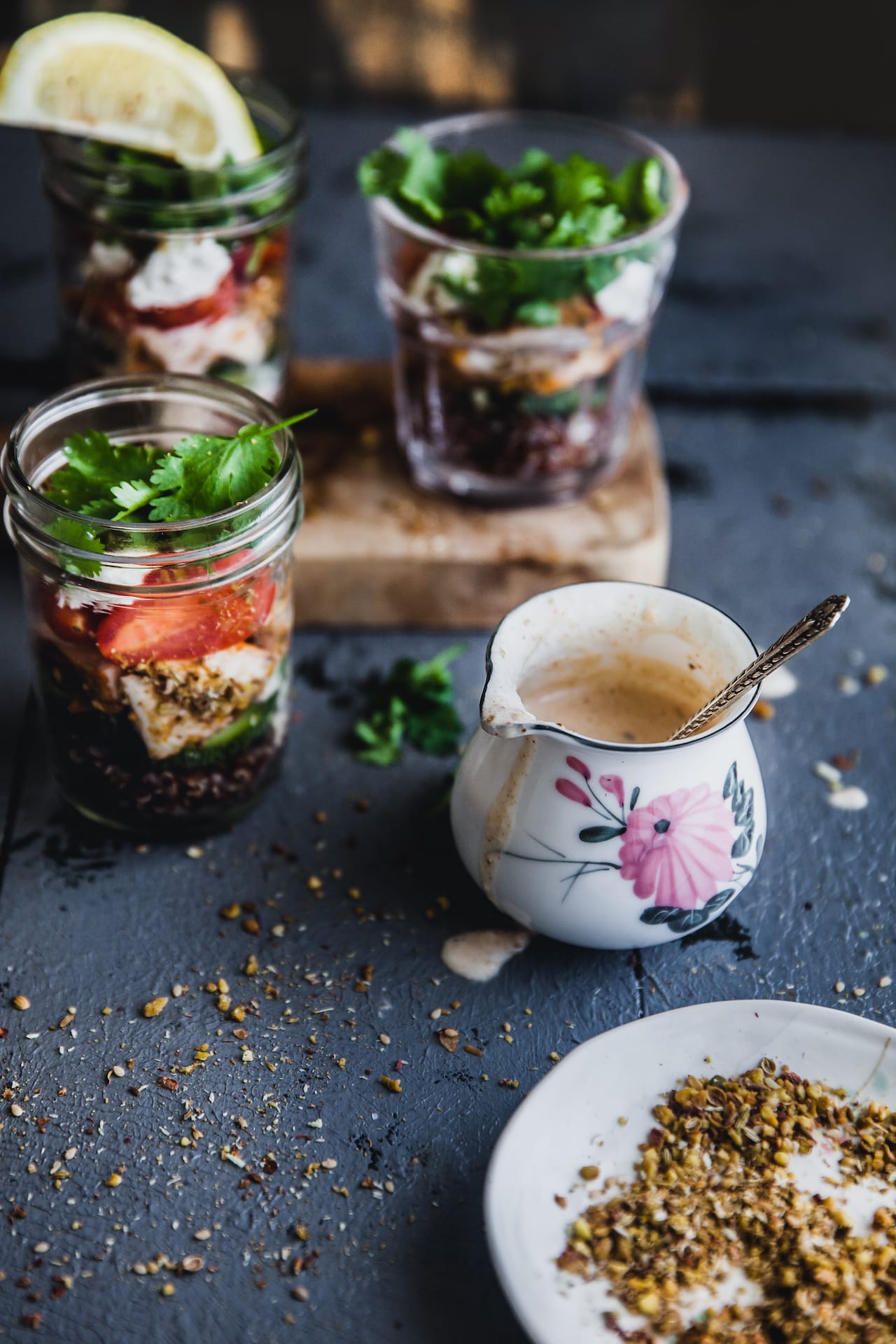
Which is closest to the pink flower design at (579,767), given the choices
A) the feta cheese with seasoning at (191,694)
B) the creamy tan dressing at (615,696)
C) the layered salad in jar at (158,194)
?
the creamy tan dressing at (615,696)

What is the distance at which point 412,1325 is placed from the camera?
82cm

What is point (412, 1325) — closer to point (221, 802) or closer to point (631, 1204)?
point (631, 1204)

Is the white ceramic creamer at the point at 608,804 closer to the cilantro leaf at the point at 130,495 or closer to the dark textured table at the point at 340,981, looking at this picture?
the dark textured table at the point at 340,981

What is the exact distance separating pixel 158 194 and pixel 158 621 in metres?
0.46

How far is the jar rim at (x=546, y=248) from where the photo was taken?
1.18 metres

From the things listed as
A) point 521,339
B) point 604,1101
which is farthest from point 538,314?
point 604,1101

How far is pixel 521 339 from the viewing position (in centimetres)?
122

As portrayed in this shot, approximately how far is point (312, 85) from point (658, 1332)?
79.6 inches

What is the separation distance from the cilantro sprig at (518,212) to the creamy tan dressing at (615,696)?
0.35 metres

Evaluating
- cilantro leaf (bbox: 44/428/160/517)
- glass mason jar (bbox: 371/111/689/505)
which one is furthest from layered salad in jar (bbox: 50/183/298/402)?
cilantro leaf (bbox: 44/428/160/517)

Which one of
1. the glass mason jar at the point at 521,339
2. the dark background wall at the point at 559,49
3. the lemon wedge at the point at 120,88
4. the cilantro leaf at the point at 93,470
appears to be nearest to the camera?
the cilantro leaf at the point at 93,470

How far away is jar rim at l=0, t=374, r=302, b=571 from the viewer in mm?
925

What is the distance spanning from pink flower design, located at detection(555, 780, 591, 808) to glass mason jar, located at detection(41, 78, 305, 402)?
53 cm

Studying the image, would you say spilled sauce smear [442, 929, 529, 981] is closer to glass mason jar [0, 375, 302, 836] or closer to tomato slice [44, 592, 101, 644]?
glass mason jar [0, 375, 302, 836]
